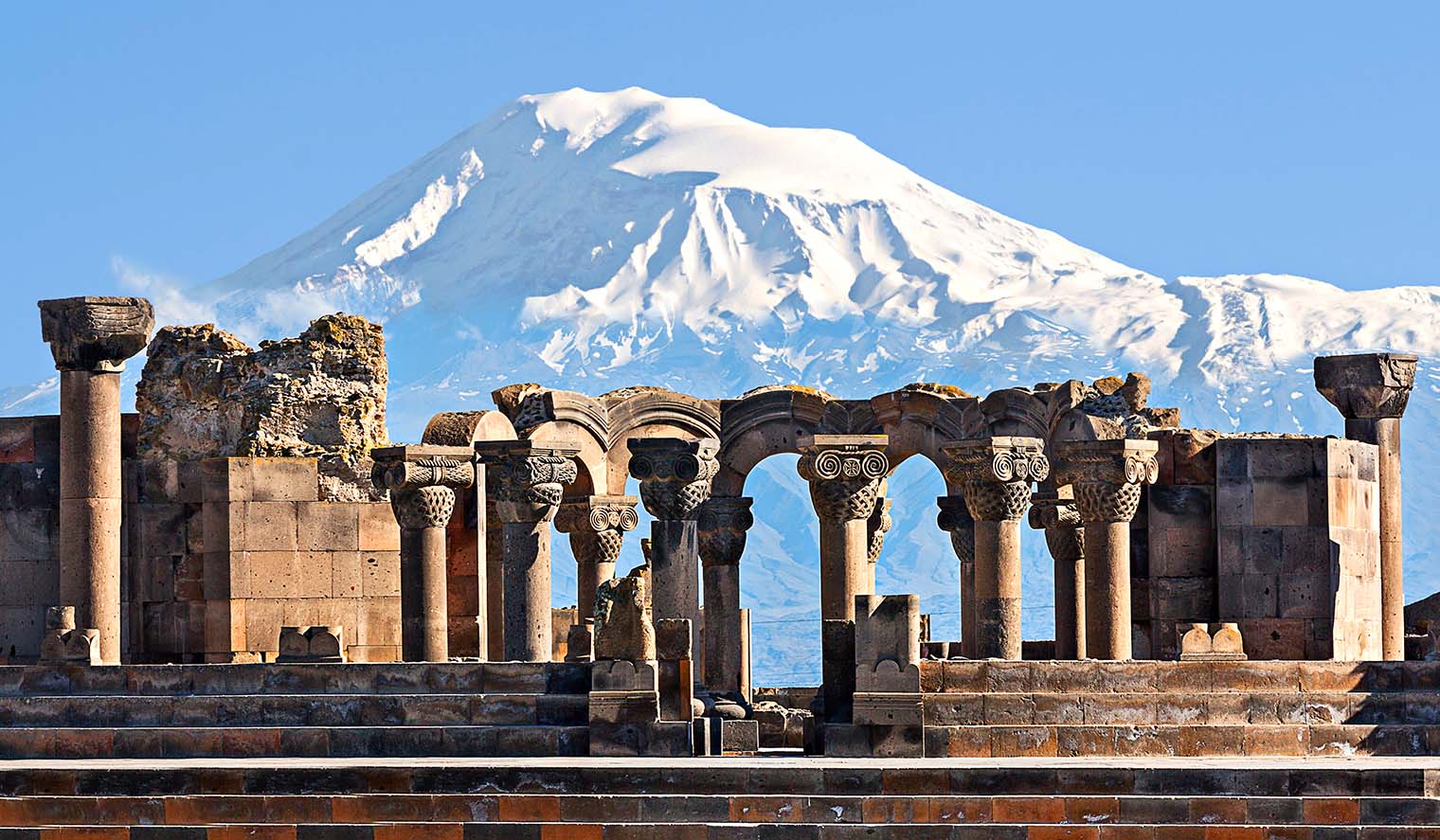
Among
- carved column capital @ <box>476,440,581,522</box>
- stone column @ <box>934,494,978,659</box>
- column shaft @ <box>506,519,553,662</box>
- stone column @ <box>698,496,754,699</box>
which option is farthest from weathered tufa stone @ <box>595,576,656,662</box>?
stone column @ <box>934,494,978,659</box>

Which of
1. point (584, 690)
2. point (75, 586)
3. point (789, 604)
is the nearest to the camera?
point (584, 690)

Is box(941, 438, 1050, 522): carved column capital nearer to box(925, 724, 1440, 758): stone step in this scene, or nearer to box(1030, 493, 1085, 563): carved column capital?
box(925, 724, 1440, 758): stone step

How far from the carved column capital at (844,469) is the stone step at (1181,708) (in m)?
4.66

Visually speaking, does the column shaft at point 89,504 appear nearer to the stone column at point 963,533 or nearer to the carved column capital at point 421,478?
the carved column capital at point 421,478

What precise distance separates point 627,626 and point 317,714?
2981 mm

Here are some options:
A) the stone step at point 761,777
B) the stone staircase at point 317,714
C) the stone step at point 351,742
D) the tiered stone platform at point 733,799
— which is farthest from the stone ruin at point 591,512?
the tiered stone platform at point 733,799

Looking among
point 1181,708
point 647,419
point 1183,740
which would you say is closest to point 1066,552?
point 647,419

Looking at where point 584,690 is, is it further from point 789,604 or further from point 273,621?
point 789,604

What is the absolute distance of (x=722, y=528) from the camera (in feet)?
105

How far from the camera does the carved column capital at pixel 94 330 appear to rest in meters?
28.9

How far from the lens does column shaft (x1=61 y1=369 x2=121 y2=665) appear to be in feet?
95.5

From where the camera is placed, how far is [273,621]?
101 ft

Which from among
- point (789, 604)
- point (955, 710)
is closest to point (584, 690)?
point (955, 710)

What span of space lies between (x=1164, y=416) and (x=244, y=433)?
1131 cm
